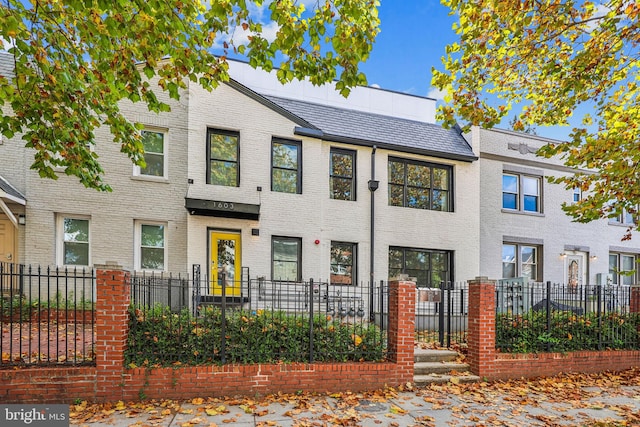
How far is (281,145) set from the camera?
12133mm

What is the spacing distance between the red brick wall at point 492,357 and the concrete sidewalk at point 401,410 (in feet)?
1.96

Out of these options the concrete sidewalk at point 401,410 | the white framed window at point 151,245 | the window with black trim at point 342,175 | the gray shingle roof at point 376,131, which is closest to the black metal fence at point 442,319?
the concrete sidewalk at point 401,410

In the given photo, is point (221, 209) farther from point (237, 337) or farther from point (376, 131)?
point (376, 131)

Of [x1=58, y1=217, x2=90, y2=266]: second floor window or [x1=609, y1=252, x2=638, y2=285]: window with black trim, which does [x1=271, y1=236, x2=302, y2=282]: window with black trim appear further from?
[x1=609, y1=252, x2=638, y2=285]: window with black trim

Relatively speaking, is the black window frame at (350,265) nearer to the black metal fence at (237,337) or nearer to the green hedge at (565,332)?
the green hedge at (565,332)

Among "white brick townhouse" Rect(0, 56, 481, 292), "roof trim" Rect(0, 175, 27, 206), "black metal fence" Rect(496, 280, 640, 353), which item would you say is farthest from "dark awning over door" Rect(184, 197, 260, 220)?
"black metal fence" Rect(496, 280, 640, 353)

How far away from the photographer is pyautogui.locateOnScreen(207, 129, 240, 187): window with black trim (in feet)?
37.6

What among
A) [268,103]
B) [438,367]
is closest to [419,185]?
[268,103]

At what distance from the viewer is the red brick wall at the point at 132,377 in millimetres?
5500

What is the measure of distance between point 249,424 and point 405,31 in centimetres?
1201

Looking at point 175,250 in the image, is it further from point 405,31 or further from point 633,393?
point 633,393

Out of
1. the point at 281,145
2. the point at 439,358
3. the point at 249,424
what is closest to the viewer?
the point at 249,424

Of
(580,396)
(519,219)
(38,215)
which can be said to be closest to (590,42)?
(580,396)

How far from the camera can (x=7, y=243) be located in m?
10.2
